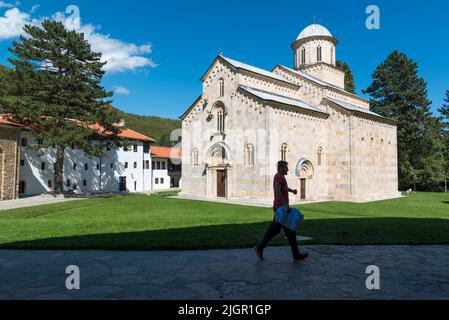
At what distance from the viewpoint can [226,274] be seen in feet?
17.6

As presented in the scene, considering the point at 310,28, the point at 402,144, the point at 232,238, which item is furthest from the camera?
the point at 402,144

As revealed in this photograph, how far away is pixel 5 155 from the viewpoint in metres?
27.7

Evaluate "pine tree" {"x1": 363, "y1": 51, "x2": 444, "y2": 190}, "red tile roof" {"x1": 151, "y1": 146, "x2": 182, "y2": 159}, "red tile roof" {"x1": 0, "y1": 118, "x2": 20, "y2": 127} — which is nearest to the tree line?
"pine tree" {"x1": 363, "y1": 51, "x2": 444, "y2": 190}

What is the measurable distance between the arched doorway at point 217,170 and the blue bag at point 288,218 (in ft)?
63.1

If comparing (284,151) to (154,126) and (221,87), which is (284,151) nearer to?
(221,87)

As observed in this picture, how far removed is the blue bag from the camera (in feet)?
20.5

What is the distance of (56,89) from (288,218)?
29.7m

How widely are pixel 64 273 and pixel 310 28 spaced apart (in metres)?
37.1

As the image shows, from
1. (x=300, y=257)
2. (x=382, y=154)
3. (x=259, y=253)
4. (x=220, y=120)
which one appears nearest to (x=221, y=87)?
(x=220, y=120)

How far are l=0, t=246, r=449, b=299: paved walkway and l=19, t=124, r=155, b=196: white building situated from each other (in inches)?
1098

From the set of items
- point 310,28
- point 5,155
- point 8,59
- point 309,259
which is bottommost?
point 309,259

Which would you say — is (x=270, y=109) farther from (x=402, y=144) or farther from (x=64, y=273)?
(x=402, y=144)
